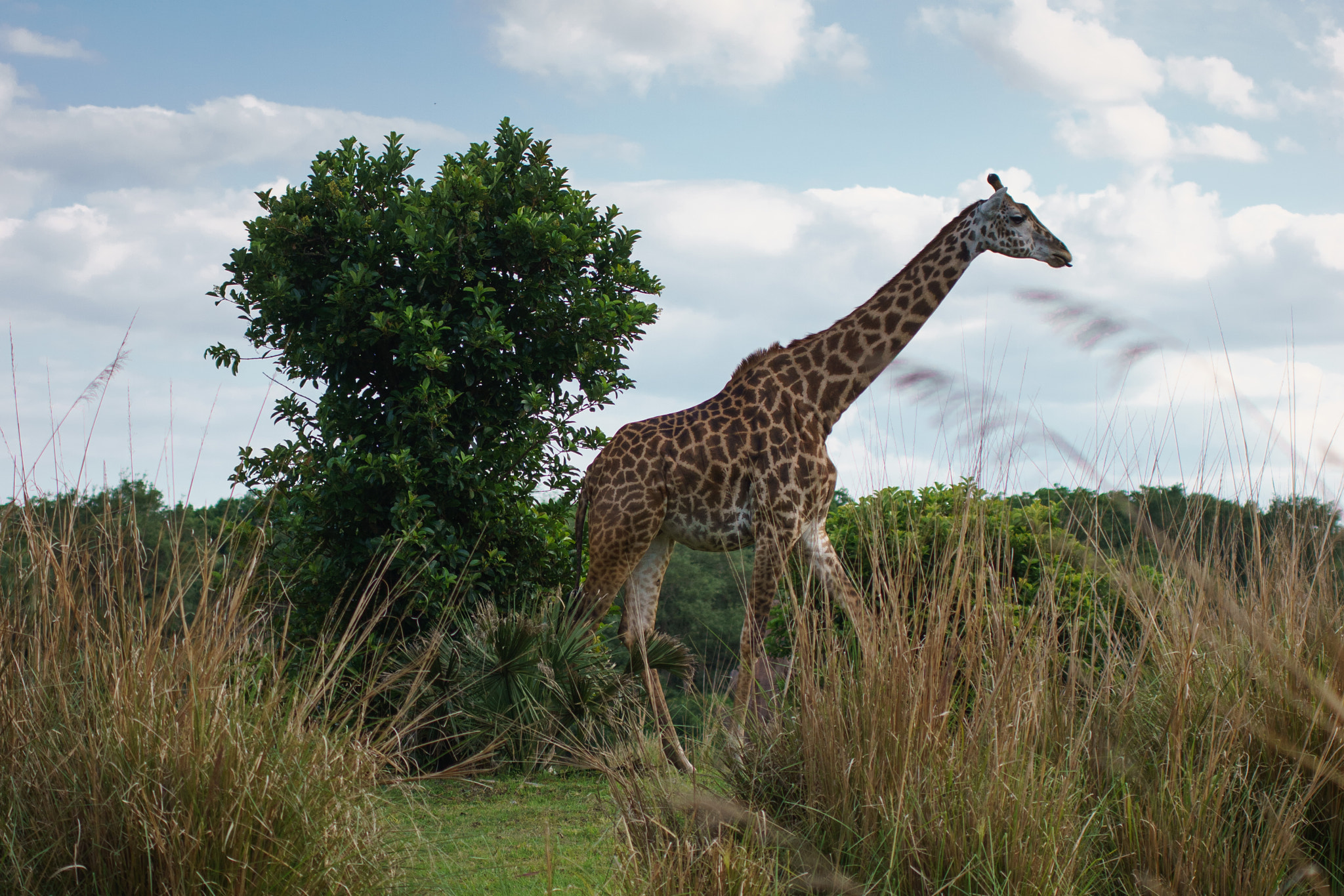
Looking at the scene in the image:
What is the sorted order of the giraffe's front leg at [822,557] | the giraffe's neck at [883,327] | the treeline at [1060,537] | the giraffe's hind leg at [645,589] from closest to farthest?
the treeline at [1060,537]
the giraffe's front leg at [822,557]
the giraffe's neck at [883,327]
the giraffe's hind leg at [645,589]

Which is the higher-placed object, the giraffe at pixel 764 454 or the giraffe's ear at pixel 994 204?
the giraffe's ear at pixel 994 204

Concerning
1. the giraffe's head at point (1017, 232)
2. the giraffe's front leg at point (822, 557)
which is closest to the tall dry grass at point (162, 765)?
the giraffe's front leg at point (822, 557)

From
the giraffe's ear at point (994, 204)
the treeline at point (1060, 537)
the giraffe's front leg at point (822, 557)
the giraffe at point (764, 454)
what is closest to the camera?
the treeline at point (1060, 537)

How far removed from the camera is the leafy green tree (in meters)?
7.10

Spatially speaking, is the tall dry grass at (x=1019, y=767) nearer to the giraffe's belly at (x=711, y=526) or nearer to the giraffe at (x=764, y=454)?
the giraffe at (x=764, y=454)

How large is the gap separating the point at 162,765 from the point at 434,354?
397 centimetres

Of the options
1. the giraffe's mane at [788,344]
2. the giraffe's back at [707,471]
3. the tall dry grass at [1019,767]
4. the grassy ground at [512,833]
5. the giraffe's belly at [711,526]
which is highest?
the giraffe's mane at [788,344]

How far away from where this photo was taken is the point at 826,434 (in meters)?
6.80

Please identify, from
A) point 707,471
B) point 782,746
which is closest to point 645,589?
point 707,471

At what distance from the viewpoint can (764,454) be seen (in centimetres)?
638

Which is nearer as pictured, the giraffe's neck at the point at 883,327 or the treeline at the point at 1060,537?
the treeline at the point at 1060,537

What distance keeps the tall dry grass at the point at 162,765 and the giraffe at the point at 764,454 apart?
9.16 ft

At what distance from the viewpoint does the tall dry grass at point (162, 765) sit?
3191 mm

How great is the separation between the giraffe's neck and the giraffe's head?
15cm
